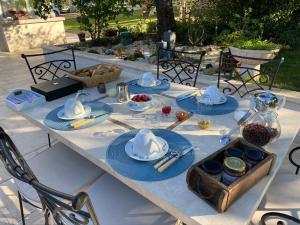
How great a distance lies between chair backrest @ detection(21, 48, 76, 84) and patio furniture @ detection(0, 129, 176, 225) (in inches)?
43.2

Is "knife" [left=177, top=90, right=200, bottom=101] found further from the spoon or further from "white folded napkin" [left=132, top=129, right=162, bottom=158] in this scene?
"white folded napkin" [left=132, top=129, right=162, bottom=158]

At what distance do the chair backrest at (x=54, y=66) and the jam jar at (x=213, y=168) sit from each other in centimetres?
163

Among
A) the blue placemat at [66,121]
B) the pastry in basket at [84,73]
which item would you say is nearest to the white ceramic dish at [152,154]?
the blue placemat at [66,121]

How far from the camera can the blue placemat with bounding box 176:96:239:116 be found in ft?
5.22

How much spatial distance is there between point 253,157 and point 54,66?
7.47ft

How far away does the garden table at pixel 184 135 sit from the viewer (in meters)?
0.92

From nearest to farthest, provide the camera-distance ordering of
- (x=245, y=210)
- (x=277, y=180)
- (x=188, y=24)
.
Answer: (x=245, y=210) → (x=277, y=180) → (x=188, y=24)

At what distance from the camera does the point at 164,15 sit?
16.0 feet

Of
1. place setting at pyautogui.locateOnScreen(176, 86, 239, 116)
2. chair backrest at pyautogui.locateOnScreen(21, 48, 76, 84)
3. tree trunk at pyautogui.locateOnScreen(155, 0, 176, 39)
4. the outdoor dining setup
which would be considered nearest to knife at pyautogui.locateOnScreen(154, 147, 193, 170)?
the outdoor dining setup

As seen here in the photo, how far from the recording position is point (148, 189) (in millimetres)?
1028

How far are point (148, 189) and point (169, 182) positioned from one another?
9 centimetres

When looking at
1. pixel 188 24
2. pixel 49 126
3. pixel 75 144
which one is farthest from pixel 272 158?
pixel 188 24

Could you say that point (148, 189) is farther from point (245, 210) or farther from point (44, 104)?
point (44, 104)

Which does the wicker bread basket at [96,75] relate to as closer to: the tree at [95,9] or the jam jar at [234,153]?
the jam jar at [234,153]
